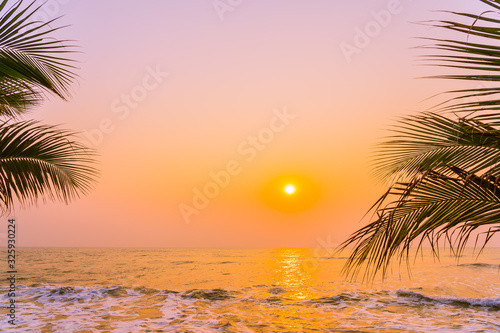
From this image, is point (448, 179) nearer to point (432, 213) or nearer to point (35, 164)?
point (432, 213)

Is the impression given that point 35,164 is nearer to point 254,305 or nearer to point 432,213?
point 432,213

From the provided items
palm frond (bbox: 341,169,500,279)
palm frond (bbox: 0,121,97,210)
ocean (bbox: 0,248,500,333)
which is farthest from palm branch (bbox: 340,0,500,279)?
ocean (bbox: 0,248,500,333)

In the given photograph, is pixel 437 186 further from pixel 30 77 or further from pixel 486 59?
pixel 30 77

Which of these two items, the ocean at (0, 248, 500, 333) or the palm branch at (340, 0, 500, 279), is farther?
the ocean at (0, 248, 500, 333)

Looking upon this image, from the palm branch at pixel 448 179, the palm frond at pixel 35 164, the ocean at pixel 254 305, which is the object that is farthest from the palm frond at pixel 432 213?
the ocean at pixel 254 305

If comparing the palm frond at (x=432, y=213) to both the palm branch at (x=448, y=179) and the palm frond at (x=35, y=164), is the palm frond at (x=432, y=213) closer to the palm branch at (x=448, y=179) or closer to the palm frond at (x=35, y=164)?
the palm branch at (x=448, y=179)

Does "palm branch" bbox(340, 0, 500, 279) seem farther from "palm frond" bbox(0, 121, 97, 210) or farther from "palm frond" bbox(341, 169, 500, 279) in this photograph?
"palm frond" bbox(0, 121, 97, 210)

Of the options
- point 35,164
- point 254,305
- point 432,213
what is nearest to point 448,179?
point 432,213

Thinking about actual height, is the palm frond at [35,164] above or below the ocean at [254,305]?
above

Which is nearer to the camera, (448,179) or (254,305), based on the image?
(448,179)

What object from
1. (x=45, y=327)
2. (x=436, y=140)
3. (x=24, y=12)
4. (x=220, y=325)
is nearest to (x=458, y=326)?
(x=220, y=325)

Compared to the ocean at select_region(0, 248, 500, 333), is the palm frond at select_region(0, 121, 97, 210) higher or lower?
higher

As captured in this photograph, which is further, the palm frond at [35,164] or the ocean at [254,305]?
the ocean at [254,305]

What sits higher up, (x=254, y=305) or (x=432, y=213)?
(x=432, y=213)
